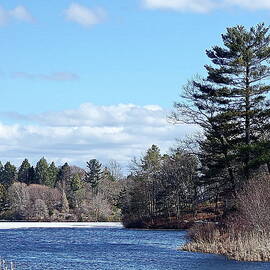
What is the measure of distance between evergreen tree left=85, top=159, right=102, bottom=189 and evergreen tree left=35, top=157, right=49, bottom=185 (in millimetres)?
8783

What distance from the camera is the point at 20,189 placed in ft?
372

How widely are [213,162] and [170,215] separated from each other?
37.0 meters

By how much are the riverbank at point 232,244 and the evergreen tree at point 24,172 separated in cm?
9657

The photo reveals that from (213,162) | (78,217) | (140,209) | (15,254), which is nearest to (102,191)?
(78,217)

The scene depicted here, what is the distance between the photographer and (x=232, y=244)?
35.7 m

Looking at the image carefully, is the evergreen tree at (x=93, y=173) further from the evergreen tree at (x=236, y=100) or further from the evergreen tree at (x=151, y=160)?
the evergreen tree at (x=236, y=100)

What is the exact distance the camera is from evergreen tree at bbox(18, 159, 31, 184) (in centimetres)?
13625

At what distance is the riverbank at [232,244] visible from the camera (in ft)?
107

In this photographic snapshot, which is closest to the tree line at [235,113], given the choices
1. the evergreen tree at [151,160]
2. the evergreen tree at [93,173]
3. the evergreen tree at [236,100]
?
the evergreen tree at [236,100]

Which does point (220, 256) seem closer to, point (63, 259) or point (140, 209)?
point (63, 259)

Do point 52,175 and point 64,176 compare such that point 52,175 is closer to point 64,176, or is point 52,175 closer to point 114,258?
point 64,176

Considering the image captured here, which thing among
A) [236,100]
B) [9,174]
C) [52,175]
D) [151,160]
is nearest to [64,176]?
[52,175]

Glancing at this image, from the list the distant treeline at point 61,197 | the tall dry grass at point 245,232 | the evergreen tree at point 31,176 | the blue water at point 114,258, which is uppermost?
the evergreen tree at point 31,176

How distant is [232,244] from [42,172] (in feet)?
332
